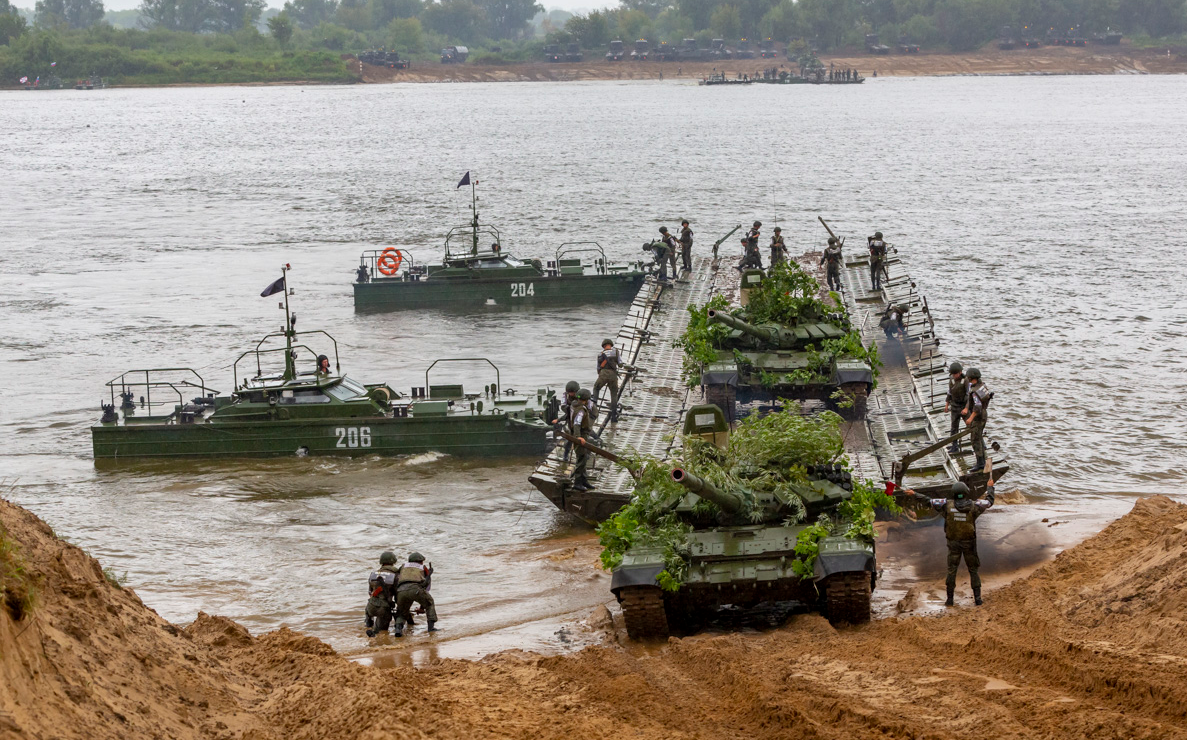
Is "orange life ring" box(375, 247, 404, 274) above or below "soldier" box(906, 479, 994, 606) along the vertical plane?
above

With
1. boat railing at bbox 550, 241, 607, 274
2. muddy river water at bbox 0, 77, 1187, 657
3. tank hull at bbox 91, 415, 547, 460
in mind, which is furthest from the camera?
boat railing at bbox 550, 241, 607, 274

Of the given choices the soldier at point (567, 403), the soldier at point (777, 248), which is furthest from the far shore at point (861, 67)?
the soldier at point (567, 403)

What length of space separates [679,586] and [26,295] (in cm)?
3526

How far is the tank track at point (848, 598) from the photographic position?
14.0 meters

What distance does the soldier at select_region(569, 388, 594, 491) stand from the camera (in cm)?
1922

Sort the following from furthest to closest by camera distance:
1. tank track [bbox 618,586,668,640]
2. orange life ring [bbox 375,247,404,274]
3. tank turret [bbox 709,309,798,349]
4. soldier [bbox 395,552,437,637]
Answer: orange life ring [bbox 375,247,404,274]
tank turret [bbox 709,309,798,349]
soldier [bbox 395,552,437,637]
tank track [bbox 618,586,668,640]

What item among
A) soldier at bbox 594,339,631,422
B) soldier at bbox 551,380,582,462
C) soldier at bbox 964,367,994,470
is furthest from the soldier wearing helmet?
soldier at bbox 551,380,582,462

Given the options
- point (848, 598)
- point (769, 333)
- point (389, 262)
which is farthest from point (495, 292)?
point (848, 598)

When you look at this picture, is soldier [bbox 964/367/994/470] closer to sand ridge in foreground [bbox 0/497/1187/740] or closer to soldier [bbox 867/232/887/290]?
sand ridge in foreground [bbox 0/497/1187/740]

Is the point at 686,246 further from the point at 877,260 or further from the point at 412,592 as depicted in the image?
the point at 412,592

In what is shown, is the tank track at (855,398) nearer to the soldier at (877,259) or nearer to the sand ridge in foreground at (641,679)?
the sand ridge in foreground at (641,679)

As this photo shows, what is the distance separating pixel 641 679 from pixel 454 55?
523ft

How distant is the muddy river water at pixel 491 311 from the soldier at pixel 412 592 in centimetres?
45

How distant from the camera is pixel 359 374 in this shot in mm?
31922
